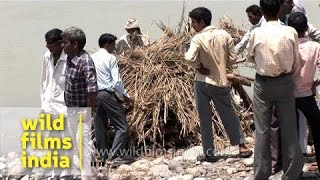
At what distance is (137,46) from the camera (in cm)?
788

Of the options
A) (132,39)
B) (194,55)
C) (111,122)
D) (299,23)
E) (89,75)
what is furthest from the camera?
(132,39)

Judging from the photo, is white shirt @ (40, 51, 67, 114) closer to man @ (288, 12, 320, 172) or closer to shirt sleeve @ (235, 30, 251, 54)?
shirt sleeve @ (235, 30, 251, 54)

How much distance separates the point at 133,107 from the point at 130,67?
579mm

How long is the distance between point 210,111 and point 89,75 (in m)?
1.40

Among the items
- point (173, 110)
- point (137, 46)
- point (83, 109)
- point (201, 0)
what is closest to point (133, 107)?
point (173, 110)

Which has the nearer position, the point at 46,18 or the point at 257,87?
the point at 257,87

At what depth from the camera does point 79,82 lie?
573 cm

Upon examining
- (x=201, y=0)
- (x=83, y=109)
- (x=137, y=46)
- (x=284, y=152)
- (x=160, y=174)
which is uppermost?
(x=201, y=0)

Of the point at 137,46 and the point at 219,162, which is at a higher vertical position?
the point at 137,46

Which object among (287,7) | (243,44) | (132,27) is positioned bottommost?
(243,44)

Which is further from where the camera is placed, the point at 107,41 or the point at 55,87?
the point at 107,41

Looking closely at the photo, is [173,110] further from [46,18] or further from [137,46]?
[46,18]

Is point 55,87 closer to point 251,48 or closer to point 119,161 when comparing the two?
point 119,161

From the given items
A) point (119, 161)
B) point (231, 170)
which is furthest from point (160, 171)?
point (231, 170)
